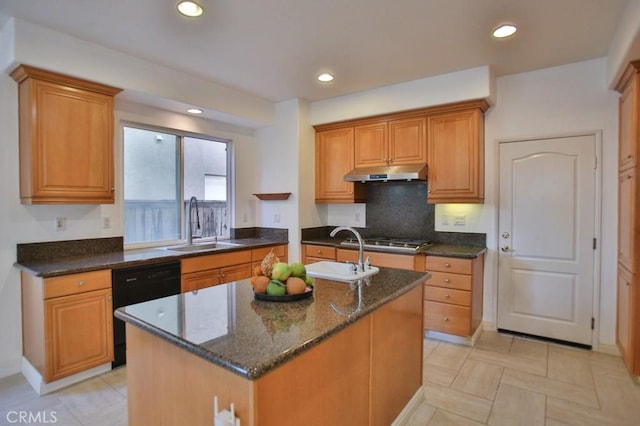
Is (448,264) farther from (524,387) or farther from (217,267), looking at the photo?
(217,267)

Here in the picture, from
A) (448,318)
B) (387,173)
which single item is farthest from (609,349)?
(387,173)

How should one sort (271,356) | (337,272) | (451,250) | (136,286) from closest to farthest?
1. (271,356)
2. (337,272)
3. (136,286)
4. (451,250)

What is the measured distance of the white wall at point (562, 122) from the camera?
3.09 meters

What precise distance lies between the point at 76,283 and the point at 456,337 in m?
3.21

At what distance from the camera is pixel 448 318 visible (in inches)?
130

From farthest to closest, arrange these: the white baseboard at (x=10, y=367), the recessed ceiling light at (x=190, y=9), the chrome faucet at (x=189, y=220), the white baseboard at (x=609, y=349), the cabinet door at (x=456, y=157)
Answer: the chrome faucet at (x=189, y=220) → the cabinet door at (x=456, y=157) → the white baseboard at (x=609, y=349) → the white baseboard at (x=10, y=367) → the recessed ceiling light at (x=190, y=9)

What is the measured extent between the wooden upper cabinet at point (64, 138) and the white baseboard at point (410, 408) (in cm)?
272

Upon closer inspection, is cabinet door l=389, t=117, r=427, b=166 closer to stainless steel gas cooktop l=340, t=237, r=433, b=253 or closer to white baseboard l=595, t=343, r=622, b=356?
stainless steel gas cooktop l=340, t=237, r=433, b=253

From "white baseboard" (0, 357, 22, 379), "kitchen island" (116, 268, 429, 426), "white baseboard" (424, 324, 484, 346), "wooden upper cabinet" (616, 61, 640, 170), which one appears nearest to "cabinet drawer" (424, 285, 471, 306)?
"white baseboard" (424, 324, 484, 346)

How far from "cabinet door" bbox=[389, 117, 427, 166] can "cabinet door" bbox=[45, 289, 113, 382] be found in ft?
9.87

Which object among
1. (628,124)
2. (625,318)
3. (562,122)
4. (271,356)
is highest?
(562,122)

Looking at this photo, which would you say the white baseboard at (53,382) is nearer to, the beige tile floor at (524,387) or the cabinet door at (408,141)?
the beige tile floor at (524,387)

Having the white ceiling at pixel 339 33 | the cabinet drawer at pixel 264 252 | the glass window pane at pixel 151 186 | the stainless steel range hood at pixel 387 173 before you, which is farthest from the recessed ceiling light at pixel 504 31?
the glass window pane at pixel 151 186

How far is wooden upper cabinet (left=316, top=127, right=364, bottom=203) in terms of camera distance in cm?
421
